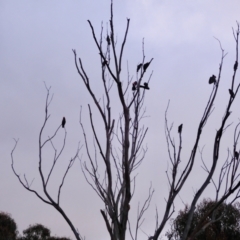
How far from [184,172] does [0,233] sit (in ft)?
70.8

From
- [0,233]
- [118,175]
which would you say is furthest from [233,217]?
[118,175]

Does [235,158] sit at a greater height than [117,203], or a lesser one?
greater

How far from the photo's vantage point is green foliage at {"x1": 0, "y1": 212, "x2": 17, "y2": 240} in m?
22.8

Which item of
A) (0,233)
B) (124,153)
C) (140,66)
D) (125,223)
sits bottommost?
(125,223)

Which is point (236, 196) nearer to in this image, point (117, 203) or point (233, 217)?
point (117, 203)

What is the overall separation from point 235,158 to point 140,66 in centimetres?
91

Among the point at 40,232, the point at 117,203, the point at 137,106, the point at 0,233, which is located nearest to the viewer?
the point at 117,203

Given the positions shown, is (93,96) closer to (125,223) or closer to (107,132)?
(107,132)

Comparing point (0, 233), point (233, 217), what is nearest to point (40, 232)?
point (0, 233)

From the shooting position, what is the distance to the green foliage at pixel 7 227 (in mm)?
22766

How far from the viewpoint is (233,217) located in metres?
17.7

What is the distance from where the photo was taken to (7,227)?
24266 mm

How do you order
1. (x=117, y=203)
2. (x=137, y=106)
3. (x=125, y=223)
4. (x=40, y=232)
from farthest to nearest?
(x=40, y=232), (x=137, y=106), (x=117, y=203), (x=125, y=223)

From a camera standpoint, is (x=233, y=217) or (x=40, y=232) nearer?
(x=233, y=217)
